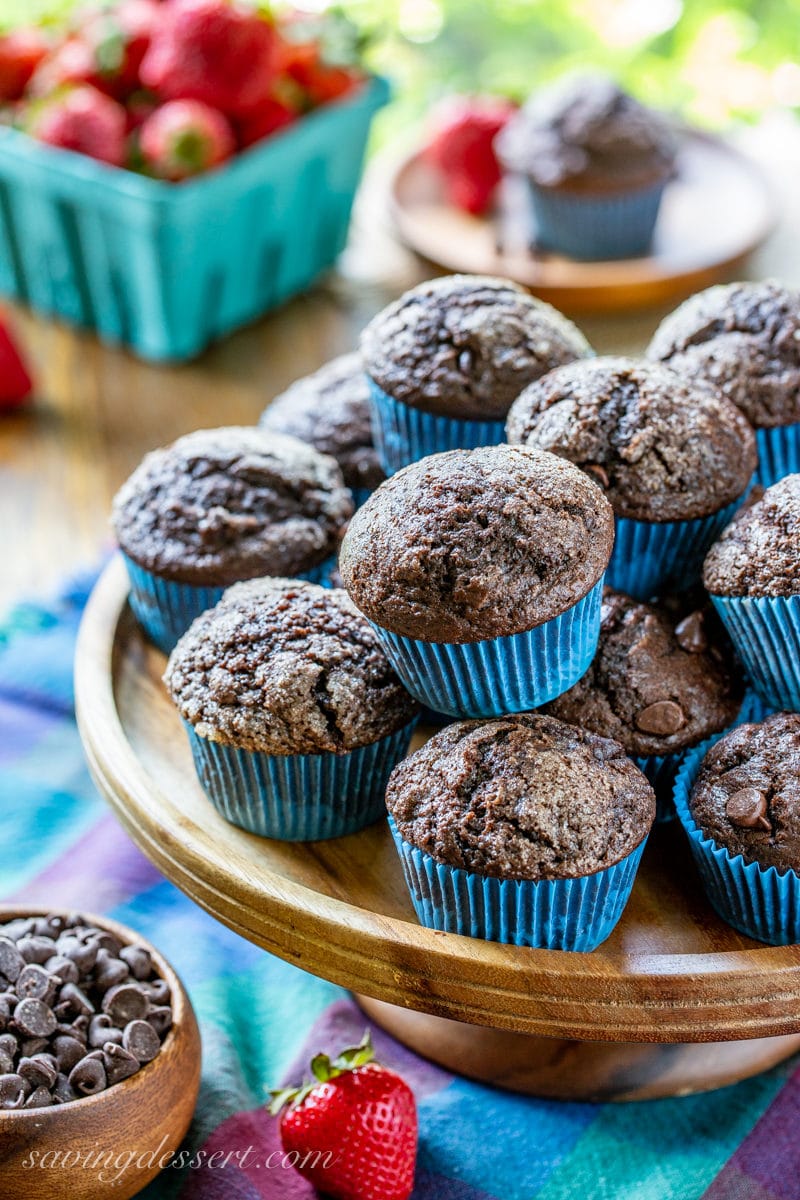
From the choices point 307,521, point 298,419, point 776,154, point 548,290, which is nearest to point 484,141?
point 548,290

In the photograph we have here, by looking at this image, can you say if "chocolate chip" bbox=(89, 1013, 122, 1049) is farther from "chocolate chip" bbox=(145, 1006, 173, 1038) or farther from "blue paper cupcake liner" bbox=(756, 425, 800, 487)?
"blue paper cupcake liner" bbox=(756, 425, 800, 487)

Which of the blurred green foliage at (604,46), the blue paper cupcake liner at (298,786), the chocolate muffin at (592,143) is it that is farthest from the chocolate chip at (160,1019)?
the blurred green foliage at (604,46)

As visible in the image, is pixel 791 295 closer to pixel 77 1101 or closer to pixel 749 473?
pixel 749 473

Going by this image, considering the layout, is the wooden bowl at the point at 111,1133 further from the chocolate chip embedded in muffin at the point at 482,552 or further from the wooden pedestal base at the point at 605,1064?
the chocolate chip embedded in muffin at the point at 482,552

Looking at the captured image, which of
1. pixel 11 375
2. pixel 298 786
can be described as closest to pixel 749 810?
pixel 298 786

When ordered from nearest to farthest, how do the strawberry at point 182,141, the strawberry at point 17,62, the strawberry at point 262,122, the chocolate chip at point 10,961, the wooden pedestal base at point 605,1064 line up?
the chocolate chip at point 10,961, the wooden pedestal base at point 605,1064, the strawberry at point 182,141, the strawberry at point 262,122, the strawberry at point 17,62

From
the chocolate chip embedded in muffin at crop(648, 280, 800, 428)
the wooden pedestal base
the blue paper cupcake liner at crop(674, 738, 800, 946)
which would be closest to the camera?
the blue paper cupcake liner at crop(674, 738, 800, 946)

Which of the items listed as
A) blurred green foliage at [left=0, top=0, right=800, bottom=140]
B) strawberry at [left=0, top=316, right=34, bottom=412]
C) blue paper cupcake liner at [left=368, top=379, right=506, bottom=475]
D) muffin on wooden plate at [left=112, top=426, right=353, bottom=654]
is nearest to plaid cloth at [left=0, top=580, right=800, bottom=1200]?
muffin on wooden plate at [left=112, top=426, right=353, bottom=654]
